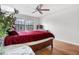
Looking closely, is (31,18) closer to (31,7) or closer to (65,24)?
(31,7)

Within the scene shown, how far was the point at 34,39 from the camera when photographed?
1613 millimetres

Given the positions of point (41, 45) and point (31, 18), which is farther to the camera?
point (41, 45)

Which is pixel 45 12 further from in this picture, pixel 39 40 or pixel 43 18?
pixel 39 40

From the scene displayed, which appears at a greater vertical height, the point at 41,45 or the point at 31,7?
the point at 31,7

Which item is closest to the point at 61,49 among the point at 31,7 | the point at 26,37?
the point at 26,37

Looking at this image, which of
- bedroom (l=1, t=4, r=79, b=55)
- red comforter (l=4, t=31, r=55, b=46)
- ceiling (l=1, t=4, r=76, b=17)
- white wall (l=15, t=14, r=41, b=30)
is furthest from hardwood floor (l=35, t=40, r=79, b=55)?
ceiling (l=1, t=4, r=76, b=17)

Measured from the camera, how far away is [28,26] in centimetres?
149

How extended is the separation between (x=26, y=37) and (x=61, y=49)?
0.65 meters

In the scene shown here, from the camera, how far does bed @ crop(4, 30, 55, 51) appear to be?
1.48 metres

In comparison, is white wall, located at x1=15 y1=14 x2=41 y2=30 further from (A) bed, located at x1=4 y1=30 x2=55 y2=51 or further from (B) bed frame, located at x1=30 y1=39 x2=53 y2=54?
(B) bed frame, located at x1=30 y1=39 x2=53 y2=54

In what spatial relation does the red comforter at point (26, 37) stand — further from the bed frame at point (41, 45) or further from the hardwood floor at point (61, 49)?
the hardwood floor at point (61, 49)

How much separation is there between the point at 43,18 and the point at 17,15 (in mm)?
440

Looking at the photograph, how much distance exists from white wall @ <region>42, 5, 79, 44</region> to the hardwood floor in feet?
0.28
